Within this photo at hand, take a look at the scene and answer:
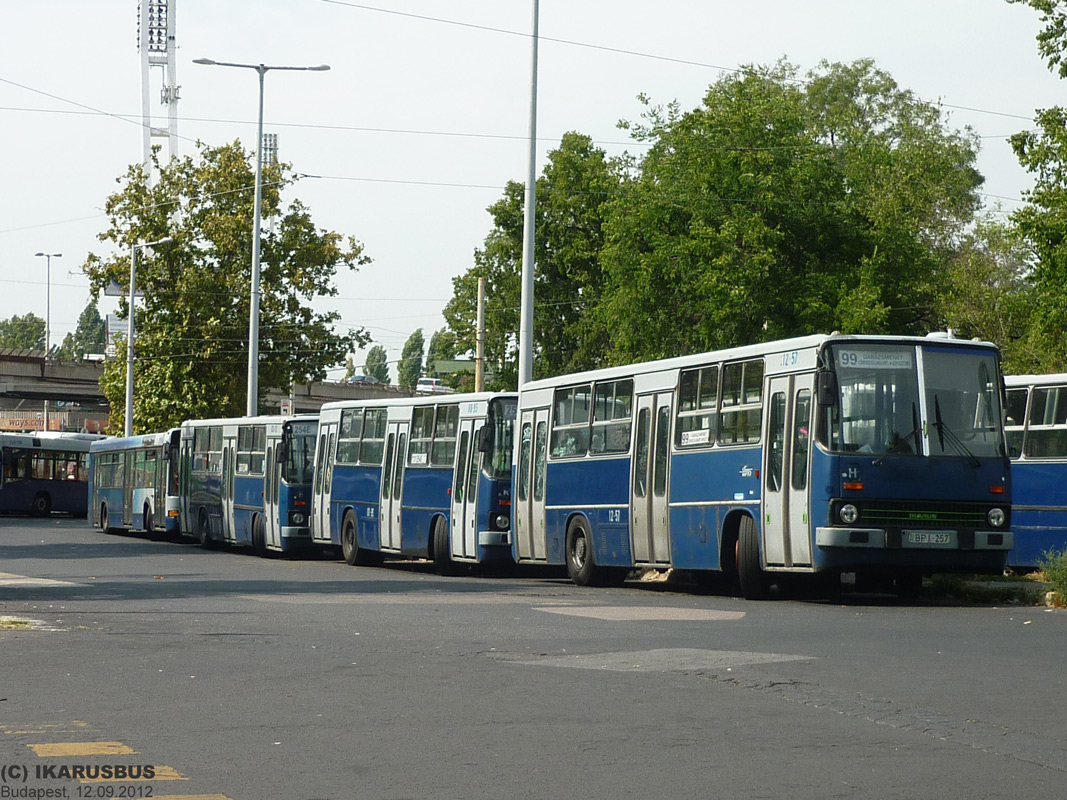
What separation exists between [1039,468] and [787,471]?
643cm

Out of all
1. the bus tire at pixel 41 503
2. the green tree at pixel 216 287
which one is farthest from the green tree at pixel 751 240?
the bus tire at pixel 41 503

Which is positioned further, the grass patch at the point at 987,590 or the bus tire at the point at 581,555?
the bus tire at the point at 581,555

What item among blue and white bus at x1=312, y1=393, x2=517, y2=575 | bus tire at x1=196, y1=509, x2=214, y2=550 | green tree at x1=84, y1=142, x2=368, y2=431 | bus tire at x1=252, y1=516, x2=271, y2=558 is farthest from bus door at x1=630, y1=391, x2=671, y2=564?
green tree at x1=84, y1=142, x2=368, y2=431

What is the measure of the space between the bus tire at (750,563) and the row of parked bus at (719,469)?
0.09 ft

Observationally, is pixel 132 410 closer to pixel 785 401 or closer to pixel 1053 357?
pixel 1053 357

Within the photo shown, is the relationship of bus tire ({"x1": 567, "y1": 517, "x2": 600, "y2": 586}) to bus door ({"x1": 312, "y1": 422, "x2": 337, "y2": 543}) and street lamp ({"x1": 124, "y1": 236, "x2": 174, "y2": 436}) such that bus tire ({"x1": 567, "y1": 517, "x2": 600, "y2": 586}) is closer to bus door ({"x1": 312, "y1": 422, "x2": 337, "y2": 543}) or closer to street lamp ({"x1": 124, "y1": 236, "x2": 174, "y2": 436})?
bus door ({"x1": 312, "y1": 422, "x2": 337, "y2": 543})

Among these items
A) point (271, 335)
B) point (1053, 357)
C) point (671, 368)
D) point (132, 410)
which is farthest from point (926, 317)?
point (671, 368)

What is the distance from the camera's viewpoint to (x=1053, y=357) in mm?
44625

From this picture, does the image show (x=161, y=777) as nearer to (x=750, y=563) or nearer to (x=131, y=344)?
(x=750, y=563)

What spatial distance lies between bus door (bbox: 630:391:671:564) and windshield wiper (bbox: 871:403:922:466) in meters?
3.95

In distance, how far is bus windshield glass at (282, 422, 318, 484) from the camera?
35.1 m

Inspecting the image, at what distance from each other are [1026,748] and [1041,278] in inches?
1053

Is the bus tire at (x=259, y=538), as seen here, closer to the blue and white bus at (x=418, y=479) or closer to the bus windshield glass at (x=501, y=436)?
the blue and white bus at (x=418, y=479)

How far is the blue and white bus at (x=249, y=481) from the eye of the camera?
35.0m
